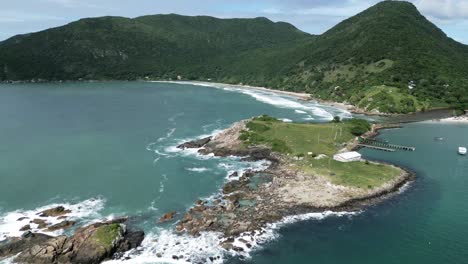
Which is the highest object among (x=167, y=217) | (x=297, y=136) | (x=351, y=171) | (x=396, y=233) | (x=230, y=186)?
(x=297, y=136)

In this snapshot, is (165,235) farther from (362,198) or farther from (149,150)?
(149,150)

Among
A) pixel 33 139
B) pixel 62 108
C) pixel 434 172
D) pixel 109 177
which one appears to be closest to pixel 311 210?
pixel 434 172

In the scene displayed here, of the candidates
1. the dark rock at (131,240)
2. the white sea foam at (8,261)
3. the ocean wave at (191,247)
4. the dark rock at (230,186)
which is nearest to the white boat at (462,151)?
the dark rock at (230,186)

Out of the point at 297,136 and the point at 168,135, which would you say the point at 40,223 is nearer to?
the point at 168,135

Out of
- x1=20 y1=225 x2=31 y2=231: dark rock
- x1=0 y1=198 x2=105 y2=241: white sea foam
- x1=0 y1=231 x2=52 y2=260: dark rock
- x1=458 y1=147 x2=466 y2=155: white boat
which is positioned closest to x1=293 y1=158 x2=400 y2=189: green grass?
x1=458 y1=147 x2=466 y2=155: white boat

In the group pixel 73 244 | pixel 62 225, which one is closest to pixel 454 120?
pixel 62 225
